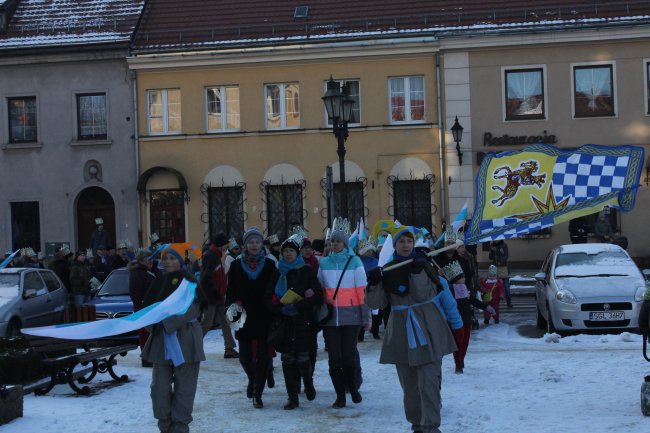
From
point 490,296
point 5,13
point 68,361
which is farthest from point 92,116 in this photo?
point 68,361

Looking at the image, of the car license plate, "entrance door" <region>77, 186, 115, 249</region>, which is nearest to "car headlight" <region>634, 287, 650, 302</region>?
the car license plate

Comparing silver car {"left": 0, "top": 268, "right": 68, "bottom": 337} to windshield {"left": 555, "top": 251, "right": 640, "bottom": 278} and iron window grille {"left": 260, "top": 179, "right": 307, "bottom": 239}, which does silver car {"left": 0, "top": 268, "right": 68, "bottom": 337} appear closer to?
windshield {"left": 555, "top": 251, "right": 640, "bottom": 278}

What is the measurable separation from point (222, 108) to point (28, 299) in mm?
14377

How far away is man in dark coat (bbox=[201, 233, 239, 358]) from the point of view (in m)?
10.1

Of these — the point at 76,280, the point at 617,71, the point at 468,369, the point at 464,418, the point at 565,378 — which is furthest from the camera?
the point at 617,71

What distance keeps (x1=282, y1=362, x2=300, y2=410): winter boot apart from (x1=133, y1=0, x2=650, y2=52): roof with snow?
20701 millimetres

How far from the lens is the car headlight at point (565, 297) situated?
1625 cm

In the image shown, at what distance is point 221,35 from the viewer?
105 ft

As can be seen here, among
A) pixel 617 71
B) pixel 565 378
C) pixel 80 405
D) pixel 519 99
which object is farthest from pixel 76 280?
pixel 617 71

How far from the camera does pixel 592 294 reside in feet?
53.3

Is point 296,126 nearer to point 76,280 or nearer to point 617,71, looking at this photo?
point 617,71

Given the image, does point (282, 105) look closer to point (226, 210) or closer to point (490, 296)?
→ point (226, 210)

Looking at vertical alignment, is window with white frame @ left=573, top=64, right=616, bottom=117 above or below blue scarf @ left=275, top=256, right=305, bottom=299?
above

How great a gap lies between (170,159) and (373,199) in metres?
6.59
